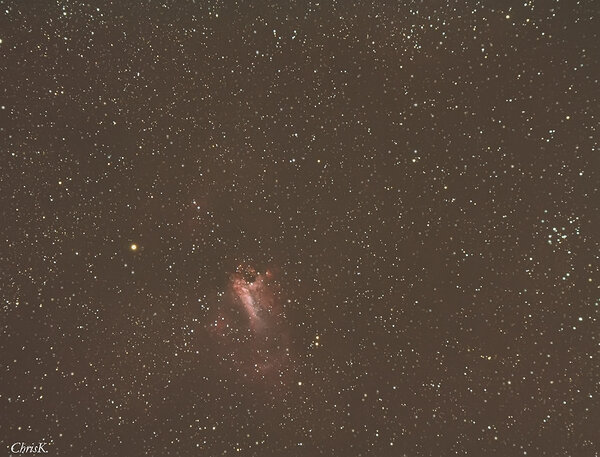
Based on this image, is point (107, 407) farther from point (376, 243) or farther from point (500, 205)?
point (500, 205)

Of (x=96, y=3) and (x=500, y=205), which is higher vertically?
(x=96, y=3)

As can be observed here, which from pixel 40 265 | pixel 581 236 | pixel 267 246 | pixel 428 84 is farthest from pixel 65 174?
pixel 581 236

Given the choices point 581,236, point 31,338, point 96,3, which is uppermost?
point 96,3

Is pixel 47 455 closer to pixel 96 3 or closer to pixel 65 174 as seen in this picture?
pixel 65 174

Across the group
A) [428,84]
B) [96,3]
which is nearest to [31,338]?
[96,3]

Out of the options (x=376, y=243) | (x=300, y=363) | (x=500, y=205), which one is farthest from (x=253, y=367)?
(x=500, y=205)

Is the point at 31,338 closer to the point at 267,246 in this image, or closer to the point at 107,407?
the point at 107,407

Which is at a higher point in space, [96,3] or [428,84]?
[96,3]
